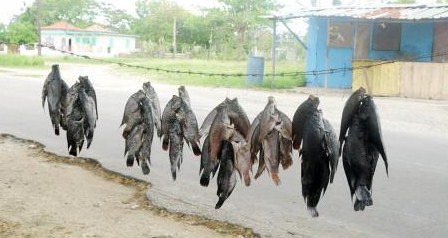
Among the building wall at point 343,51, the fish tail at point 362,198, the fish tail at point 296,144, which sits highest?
the building wall at point 343,51

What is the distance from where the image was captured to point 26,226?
16.7 ft

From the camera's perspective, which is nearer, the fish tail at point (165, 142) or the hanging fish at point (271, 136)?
the hanging fish at point (271, 136)

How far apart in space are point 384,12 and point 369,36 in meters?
1.43

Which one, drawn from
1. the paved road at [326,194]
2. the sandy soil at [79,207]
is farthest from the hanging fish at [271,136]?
the paved road at [326,194]

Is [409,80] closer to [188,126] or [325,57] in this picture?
[325,57]

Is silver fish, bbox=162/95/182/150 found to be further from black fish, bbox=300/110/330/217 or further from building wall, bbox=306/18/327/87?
building wall, bbox=306/18/327/87

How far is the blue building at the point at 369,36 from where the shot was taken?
768 inches

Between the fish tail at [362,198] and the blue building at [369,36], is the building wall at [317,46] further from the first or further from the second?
the fish tail at [362,198]

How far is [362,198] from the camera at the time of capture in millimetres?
2383

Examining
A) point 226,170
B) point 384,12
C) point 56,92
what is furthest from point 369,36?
point 226,170

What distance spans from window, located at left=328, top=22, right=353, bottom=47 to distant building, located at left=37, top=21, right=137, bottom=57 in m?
37.1

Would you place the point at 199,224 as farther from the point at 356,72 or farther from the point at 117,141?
the point at 356,72

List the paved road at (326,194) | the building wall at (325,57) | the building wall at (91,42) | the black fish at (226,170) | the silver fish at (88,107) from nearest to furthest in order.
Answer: the black fish at (226,170), the silver fish at (88,107), the paved road at (326,194), the building wall at (325,57), the building wall at (91,42)

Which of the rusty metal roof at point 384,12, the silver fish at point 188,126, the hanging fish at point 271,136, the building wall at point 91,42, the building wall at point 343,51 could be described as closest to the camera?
the hanging fish at point 271,136
